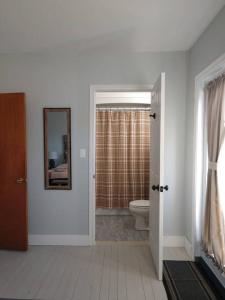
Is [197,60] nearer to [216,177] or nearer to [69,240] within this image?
[216,177]

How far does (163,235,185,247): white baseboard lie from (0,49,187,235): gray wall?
6 centimetres

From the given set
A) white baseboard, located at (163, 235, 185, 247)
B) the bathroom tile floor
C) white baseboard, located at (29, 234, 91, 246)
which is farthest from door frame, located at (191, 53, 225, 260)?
white baseboard, located at (29, 234, 91, 246)

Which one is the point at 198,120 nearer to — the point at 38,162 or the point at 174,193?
the point at 174,193

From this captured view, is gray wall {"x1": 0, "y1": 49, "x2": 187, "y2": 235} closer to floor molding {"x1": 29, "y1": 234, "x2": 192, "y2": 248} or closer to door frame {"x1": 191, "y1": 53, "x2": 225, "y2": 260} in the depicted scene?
floor molding {"x1": 29, "y1": 234, "x2": 192, "y2": 248}

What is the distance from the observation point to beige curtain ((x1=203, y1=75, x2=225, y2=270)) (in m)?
2.10

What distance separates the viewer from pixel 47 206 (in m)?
3.08

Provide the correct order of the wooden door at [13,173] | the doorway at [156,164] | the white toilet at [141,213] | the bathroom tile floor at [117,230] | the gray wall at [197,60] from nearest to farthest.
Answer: the gray wall at [197,60] < the doorway at [156,164] < the wooden door at [13,173] < the bathroom tile floor at [117,230] < the white toilet at [141,213]

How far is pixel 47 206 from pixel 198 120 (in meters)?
2.18

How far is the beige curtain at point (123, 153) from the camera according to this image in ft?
13.9

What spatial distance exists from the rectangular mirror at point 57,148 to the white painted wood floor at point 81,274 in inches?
33.5

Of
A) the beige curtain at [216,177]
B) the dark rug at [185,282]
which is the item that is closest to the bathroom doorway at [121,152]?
the dark rug at [185,282]

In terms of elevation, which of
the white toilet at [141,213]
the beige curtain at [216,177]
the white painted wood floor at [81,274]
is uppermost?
the beige curtain at [216,177]

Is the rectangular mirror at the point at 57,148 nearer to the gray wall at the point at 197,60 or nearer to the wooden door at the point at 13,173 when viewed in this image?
the wooden door at the point at 13,173

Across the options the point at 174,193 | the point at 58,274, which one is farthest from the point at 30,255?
the point at 174,193
